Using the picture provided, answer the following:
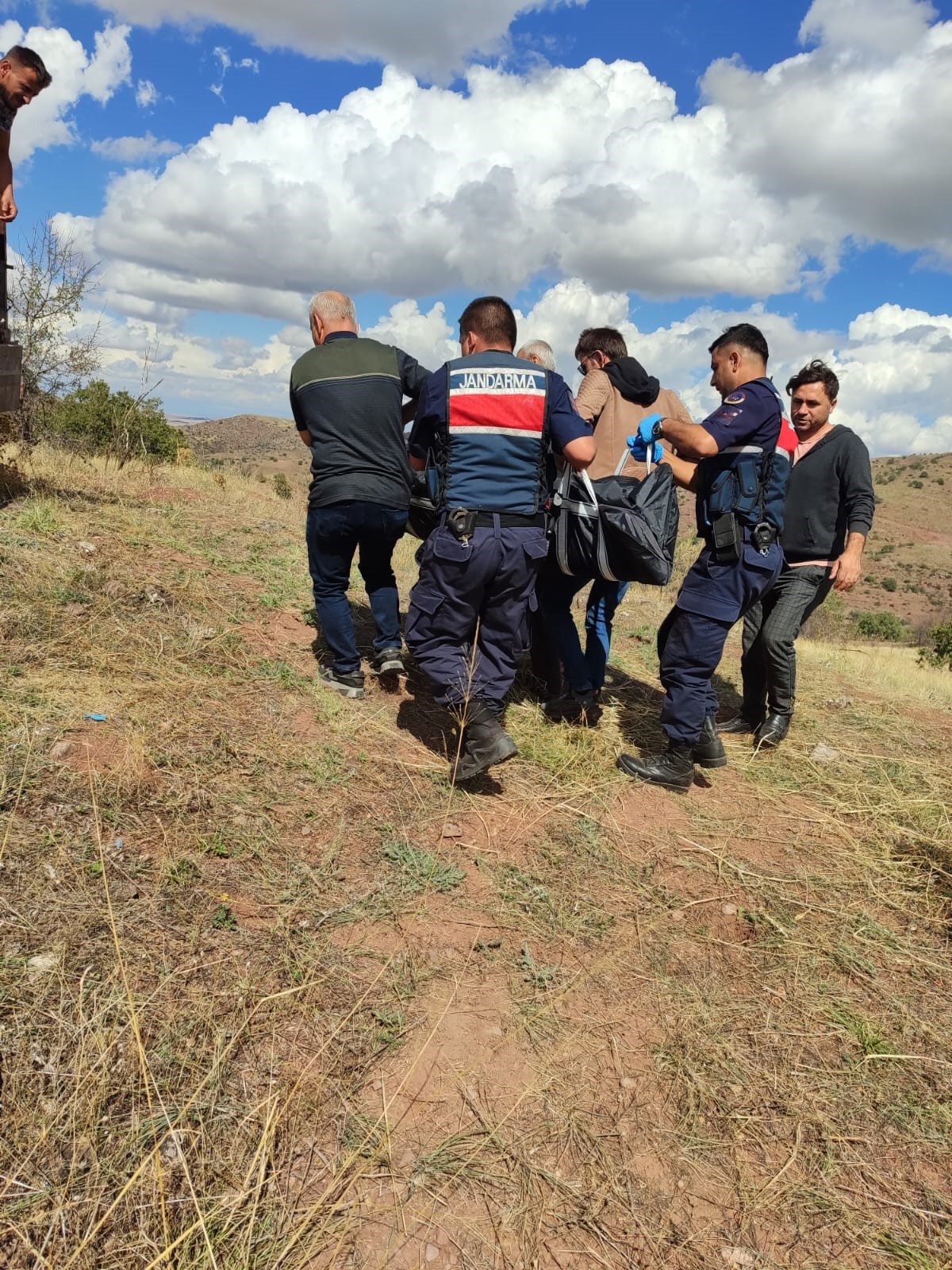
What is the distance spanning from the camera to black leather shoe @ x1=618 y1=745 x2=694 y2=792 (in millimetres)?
3855

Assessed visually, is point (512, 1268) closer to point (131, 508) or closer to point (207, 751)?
point (207, 751)

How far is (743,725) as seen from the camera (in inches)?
195

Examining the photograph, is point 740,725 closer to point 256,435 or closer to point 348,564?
→ point 348,564

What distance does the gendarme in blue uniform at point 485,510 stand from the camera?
10.8ft

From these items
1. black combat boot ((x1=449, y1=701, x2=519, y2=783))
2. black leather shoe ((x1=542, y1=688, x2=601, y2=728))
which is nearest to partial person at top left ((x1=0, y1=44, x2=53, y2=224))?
black combat boot ((x1=449, y1=701, x2=519, y2=783))

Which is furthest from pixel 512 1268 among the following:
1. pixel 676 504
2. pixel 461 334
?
pixel 461 334

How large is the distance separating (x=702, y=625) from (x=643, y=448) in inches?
34.9

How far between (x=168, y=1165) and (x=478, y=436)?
107 inches

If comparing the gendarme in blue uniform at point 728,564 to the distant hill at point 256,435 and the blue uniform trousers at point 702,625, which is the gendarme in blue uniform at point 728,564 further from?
the distant hill at point 256,435

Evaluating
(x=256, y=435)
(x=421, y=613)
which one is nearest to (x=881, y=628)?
(x=421, y=613)

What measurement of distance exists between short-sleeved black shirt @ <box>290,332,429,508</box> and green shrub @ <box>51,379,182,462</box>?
6.57m

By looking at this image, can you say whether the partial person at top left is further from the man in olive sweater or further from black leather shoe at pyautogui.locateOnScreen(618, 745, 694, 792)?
black leather shoe at pyautogui.locateOnScreen(618, 745, 694, 792)

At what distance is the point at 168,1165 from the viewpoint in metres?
1.70

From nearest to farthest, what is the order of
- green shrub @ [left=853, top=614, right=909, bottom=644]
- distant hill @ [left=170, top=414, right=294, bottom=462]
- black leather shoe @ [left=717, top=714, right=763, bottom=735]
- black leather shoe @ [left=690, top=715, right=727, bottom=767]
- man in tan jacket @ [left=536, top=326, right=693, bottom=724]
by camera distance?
black leather shoe @ [left=690, top=715, right=727, bottom=767] → man in tan jacket @ [left=536, top=326, right=693, bottom=724] → black leather shoe @ [left=717, top=714, right=763, bottom=735] → green shrub @ [left=853, top=614, right=909, bottom=644] → distant hill @ [left=170, top=414, right=294, bottom=462]
